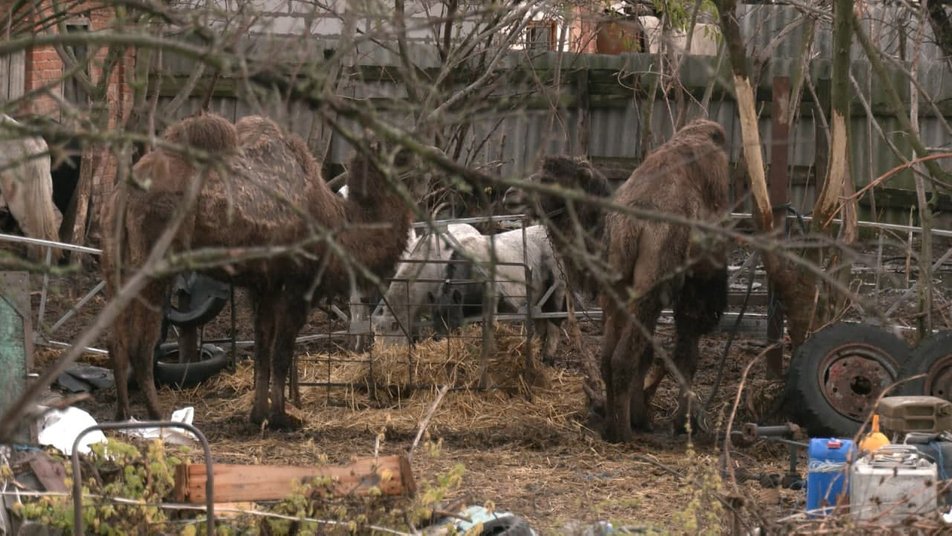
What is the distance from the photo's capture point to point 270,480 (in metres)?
6.14

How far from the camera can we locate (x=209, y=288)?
34.5ft

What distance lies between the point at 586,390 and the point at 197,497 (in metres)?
4.10

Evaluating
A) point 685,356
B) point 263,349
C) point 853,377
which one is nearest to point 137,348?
point 263,349

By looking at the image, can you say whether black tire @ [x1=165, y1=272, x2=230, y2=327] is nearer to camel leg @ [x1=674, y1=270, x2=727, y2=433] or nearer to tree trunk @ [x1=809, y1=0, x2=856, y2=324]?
camel leg @ [x1=674, y1=270, x2=727, y2=433]

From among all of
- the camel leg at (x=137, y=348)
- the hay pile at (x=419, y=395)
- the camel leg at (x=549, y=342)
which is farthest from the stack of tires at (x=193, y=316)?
the camel leg at (x=549, y=342)

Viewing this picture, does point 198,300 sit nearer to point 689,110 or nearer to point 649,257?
point 649,257

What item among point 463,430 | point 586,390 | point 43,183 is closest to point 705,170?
point 586,390

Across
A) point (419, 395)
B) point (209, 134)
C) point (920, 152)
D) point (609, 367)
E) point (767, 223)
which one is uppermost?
point (920, 152)

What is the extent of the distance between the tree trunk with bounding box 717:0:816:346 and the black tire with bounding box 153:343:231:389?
437 centimetres

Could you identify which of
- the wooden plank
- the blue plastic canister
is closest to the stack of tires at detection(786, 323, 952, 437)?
the blue plastic canister

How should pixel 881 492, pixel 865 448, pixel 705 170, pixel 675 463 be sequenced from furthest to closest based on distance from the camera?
pixel 705 170, pixel 675 463, pixel 865 448, pixel 881 492

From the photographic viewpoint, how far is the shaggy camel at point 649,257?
28.4 feet

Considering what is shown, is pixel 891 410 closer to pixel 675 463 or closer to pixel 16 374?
pixel 675 463

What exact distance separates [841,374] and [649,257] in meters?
1.39
